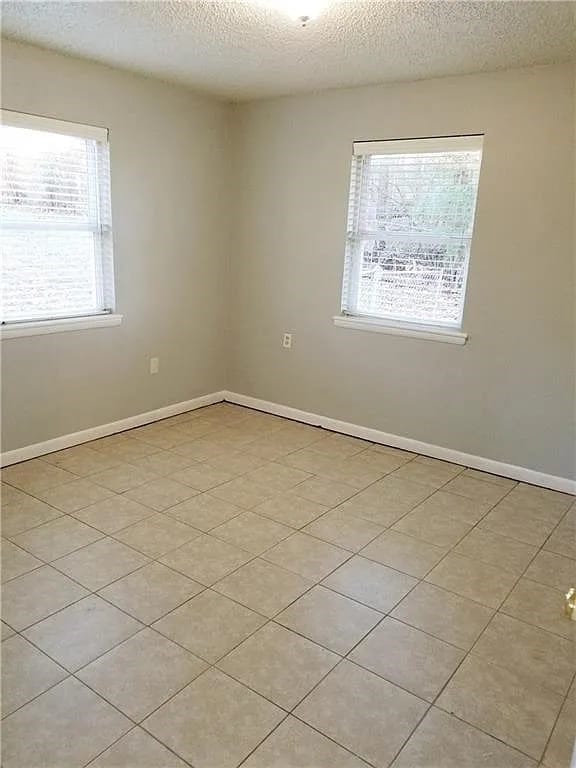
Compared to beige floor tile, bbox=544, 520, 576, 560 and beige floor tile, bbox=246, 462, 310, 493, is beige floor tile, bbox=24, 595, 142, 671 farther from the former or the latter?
beige floor tile, bbox=544, 520, 576, 560

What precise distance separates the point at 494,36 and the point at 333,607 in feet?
8.63

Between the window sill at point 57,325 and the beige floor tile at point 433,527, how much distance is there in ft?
7.36

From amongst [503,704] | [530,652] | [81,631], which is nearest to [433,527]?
[530,652]

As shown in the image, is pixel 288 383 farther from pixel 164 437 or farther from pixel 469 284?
pixel 469 284

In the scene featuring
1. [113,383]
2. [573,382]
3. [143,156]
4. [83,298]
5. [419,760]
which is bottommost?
[419,760]

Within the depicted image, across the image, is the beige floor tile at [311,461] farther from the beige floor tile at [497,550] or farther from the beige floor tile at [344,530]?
the beige floor tile at [497,550]

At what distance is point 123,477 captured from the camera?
10.7 feet

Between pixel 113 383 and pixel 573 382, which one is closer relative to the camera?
pixel 573 382

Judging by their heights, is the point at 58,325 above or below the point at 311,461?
above

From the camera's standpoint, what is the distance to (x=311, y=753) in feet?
5.21

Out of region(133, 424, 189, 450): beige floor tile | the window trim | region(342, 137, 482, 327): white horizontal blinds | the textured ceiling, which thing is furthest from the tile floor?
the textured ceiling

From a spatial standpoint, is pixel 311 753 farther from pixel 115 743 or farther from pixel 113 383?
pixel 113 383


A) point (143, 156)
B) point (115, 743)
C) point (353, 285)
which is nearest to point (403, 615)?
point (115, 743)

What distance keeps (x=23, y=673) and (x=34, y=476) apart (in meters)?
1.57
